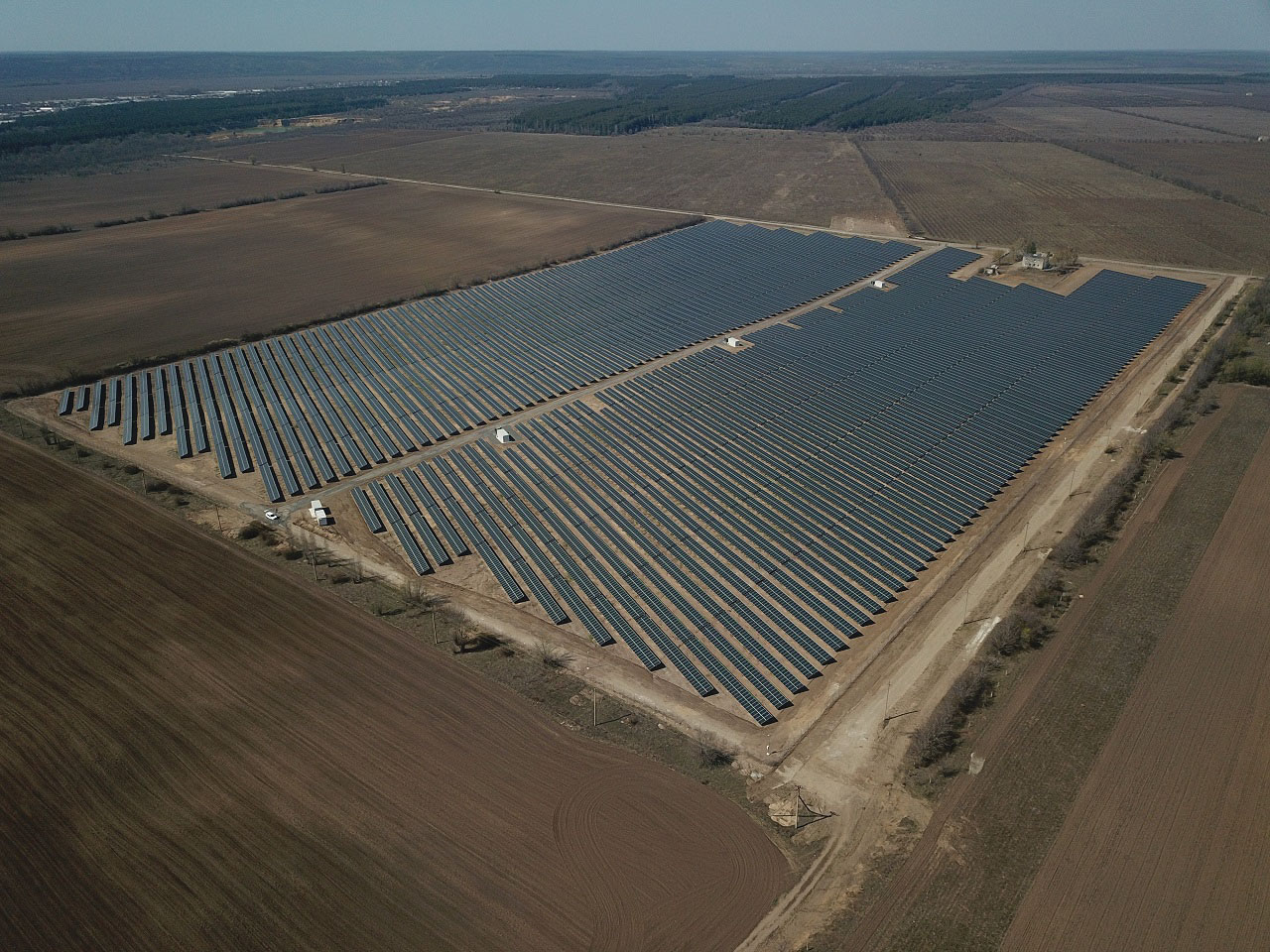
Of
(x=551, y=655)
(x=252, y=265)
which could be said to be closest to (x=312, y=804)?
(x=551, y=655)

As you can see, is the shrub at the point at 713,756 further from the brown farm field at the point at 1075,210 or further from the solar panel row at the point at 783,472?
the brown farm field at the point at 1075,210

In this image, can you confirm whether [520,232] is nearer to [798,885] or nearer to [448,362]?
[448,362]

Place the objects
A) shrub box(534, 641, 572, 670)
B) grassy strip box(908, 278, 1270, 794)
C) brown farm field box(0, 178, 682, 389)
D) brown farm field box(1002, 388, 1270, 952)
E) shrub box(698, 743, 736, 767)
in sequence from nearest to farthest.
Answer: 1. brown farm field box(1002, 388, 1270, 952)
2. shrub box(698, 743, 736, 767)
3. grassy strip box(908, 278, 1270, 794)
4. shrub box(534, 641, 572, 670)
5. brown farm field box(0, 178, 682, 389)

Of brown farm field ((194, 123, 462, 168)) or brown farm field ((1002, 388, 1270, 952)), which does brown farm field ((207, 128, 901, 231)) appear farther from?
brown farm field ((1002, 388, 1270, 952))

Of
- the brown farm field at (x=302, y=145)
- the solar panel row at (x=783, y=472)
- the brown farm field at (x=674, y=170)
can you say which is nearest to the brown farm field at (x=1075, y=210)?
the brown farm field at (x=674, y=170)

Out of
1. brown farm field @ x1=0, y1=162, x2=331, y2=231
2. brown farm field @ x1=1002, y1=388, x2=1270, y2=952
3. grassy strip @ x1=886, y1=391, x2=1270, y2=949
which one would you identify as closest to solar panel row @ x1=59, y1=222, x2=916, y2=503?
grassy strip @ x1=886, y1=391, x2=1270, y2=949

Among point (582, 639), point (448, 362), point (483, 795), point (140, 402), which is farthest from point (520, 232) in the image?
point (483, 795)
